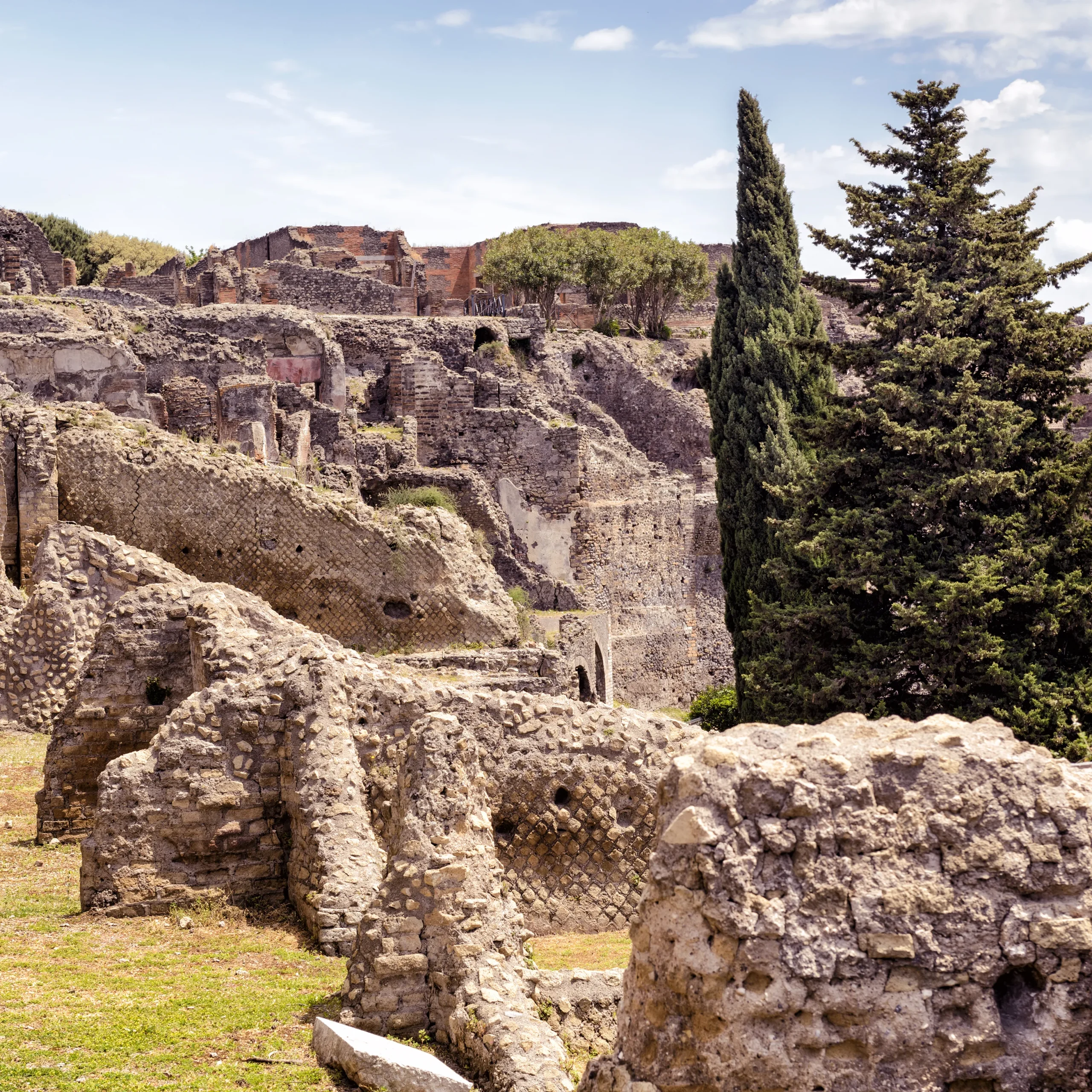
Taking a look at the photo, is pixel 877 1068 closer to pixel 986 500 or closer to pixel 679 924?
pixel 679 924

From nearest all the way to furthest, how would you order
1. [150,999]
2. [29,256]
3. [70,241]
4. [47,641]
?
[150,999]
[47,641]
[29,256]
[70,241]

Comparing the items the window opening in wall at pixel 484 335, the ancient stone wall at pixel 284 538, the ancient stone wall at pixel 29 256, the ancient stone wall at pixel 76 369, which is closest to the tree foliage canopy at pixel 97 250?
the ancient stone wall at pixel 29 256

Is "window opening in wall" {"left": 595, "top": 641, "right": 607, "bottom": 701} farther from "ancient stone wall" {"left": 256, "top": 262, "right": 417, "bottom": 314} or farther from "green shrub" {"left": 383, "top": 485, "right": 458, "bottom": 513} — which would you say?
"ancient stone wall" {"left": 256, "top": 262, "right": 417, "bottom": 314}

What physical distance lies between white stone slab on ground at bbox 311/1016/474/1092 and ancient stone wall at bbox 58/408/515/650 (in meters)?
12.3

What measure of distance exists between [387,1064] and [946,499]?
1027 centimetres

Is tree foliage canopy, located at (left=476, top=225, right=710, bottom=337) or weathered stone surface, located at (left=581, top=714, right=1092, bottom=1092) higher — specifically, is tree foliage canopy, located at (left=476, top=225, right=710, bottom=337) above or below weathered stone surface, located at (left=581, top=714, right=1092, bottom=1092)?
above

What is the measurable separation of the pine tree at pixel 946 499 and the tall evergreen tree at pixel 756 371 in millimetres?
4234

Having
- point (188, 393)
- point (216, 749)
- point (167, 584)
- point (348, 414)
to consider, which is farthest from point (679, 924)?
point (348, 414)

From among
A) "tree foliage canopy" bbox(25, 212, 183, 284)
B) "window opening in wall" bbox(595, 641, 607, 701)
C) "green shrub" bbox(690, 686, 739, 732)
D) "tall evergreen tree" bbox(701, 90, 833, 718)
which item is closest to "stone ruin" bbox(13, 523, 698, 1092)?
"tall evergreen tree" bbox(701, 90, 833, 718)

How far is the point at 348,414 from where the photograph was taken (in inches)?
1138

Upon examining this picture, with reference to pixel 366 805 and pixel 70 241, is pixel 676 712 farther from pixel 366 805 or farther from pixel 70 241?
pixel 70 241

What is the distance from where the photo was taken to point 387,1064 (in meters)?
5.63

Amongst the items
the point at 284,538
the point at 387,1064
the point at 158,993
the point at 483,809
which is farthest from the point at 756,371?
the point at 387,1064

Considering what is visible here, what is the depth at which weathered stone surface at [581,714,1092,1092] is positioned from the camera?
14.4 feet
